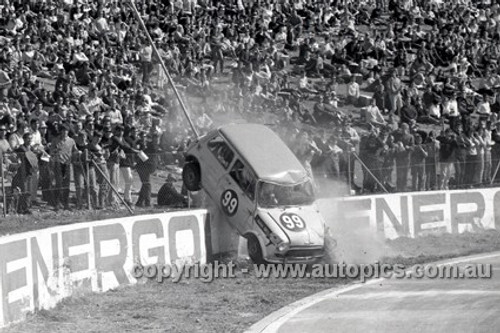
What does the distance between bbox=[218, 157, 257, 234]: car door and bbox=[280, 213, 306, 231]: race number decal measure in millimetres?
612

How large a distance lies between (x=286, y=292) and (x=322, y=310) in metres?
1.54

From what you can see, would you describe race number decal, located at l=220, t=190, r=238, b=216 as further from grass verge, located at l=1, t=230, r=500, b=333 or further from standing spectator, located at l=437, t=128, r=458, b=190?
standing spectator, located at l=437, t=128, r=458, b=190

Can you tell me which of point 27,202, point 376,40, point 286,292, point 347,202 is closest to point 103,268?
point 286,292

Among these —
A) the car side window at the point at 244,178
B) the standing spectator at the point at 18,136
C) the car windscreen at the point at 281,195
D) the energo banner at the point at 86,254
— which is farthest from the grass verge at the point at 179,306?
the standing spectator at the point at 18,136

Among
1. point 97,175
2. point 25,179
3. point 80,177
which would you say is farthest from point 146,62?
point 25,179

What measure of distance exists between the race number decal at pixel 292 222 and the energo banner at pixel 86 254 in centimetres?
147

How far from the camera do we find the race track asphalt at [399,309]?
15.3m

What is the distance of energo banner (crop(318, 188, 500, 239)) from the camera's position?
2281cm

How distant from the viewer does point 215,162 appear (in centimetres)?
2161

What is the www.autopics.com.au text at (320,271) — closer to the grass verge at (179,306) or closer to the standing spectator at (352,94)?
the grass verge at (179,306)

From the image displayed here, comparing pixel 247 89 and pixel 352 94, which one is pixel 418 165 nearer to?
pixel 247 89

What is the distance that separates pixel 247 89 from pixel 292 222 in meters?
10.4

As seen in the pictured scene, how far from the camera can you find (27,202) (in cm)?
2191

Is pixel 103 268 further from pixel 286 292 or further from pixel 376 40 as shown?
pixel 376 40
